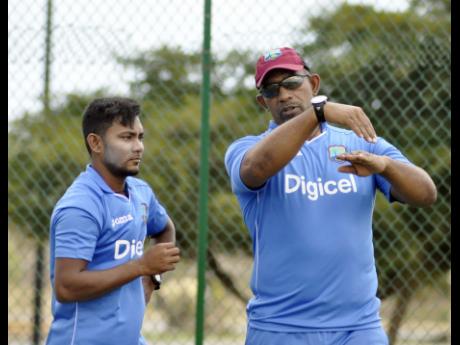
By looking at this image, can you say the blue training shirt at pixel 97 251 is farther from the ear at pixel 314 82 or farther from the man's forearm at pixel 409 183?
the man's forearm at pixel 409 183

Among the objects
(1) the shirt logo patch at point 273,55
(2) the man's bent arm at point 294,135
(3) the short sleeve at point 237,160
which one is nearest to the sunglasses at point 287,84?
(1) the shirt logo patch at point 273,55

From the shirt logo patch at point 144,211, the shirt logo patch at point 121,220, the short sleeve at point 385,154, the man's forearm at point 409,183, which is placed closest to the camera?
the man's forearm at point 409,183

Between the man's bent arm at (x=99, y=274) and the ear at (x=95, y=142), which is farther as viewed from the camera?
the ear at (x=95, y=142)

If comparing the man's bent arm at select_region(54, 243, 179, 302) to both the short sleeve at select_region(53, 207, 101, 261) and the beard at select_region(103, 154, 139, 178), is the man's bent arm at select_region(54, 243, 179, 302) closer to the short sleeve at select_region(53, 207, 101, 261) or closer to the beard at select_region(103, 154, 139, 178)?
the short sleeve at select_region(53, 207, 101, 261)

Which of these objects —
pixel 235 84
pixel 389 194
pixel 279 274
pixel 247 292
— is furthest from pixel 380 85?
pixel 279 274

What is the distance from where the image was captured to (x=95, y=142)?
4371 mm

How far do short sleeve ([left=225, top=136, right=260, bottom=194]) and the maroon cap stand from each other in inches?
11.5

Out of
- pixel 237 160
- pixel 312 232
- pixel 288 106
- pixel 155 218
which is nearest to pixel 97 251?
pixel 155 218

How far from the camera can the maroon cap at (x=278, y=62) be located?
13.4ft

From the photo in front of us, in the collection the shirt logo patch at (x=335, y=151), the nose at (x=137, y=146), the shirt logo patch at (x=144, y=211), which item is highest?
the nose at (x=137, y=146)

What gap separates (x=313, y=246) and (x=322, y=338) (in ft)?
1.33

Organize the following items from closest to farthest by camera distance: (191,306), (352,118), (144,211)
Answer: (352,118)
(144,211)
(191,306)

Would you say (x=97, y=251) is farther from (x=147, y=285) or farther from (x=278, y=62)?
(x=278, y=62)

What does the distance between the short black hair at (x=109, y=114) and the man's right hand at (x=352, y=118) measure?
3.76ft
